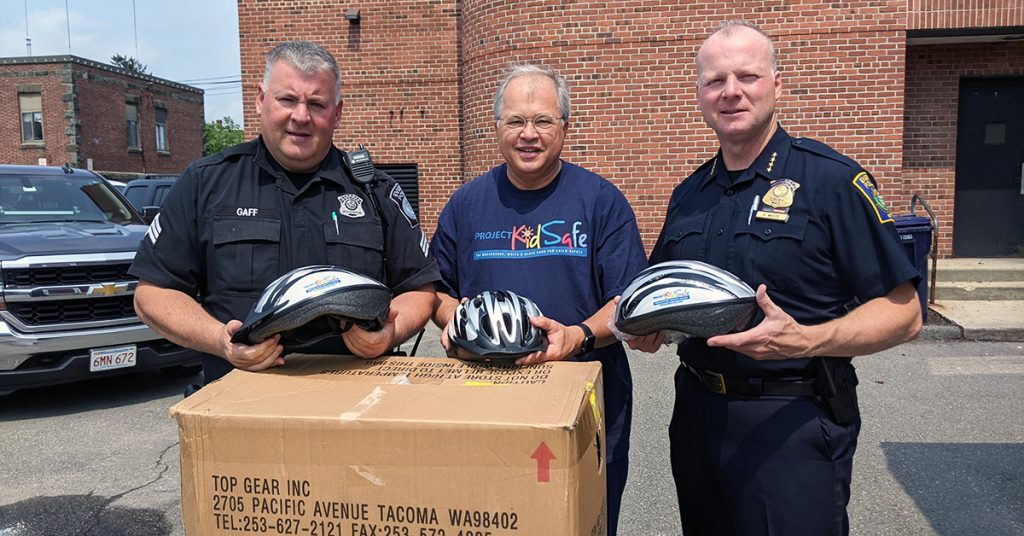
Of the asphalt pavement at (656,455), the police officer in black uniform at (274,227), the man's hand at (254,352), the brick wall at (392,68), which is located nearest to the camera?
the man's hand at (254,352)

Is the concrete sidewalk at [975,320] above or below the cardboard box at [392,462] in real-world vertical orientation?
below

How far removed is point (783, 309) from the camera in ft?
7.47

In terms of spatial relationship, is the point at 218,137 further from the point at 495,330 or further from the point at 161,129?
the point at 495,330

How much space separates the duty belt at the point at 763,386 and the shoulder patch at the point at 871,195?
0.53 metres

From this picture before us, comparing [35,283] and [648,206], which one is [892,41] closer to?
[648,206]

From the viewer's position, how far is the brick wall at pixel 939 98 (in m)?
11.1

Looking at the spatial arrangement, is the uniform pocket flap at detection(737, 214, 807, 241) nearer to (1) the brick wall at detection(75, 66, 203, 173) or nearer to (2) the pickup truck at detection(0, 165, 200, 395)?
(2) the pickup truck at detection(0, 165, 200, 395)

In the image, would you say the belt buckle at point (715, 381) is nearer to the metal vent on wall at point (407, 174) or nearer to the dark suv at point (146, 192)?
the metal vent on wall at point (407, 174)

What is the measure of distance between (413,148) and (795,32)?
6.56 meters

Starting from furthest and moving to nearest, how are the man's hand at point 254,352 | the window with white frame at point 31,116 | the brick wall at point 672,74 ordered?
1. the window with white frame at point 31,116
2. the brick wall at point 672,74
3. the man's hand at point 254,352

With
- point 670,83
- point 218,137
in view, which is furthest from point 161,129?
point 670,83

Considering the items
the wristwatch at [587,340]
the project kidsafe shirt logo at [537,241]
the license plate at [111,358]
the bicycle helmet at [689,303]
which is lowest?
the license plate at [111,358]

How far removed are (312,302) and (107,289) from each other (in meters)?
5.09

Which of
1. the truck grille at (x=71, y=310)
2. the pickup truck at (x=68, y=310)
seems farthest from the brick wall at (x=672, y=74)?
the truck grille at (x=71, y=310)
